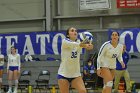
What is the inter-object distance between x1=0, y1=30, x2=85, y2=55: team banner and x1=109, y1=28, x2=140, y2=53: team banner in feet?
9.60

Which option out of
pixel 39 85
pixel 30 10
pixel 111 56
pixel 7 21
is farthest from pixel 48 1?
pixel 111 56

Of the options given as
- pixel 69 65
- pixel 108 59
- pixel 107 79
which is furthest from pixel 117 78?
pixel 69 65

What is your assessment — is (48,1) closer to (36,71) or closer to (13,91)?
(36,71)

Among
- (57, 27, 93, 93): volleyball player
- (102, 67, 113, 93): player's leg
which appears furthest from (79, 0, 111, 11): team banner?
(57, 27, 93, 93): volleyball player

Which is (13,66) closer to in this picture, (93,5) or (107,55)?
(93,5)

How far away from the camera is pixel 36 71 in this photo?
1650cm

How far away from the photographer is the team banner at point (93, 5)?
57.4 feet

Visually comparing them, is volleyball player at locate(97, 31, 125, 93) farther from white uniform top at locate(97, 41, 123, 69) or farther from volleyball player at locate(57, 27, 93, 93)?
volleyball player at locate(57, 27, 93, 93)

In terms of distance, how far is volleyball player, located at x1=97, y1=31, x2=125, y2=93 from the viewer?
8.62 metres

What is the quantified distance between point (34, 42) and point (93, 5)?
3556 millimetres

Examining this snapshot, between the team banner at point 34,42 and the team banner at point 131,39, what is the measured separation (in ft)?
9.60

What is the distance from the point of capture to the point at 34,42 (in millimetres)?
17125

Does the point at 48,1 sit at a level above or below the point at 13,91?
above

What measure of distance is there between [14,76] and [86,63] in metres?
3.42
